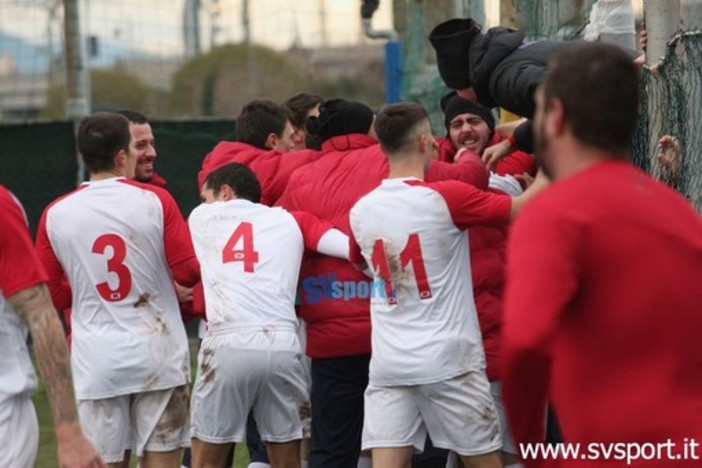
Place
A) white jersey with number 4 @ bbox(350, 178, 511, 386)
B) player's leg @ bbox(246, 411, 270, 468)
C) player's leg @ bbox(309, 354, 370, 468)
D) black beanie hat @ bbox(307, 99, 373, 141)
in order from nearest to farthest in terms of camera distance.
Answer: white jersey with number 4 @ bbox(350, 178, 511, 386) → player's leg @ bbox(309, 354, 370, 468) → black beanie hat @ bbox(307, 99, 373, 141) → player's leg @ bbox(246, 411, 270, 468)

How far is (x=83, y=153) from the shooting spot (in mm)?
7836

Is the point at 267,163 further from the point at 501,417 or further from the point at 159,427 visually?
the point at 501,417

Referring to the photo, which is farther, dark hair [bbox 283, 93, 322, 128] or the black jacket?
dark hair [bbox 283, 93, 322, 128]

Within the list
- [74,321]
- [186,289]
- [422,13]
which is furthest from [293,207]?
[422,13]

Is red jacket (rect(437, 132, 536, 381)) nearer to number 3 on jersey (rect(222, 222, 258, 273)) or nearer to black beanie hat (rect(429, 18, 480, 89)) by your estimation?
black beanie hat (rect(429, 18, 480, 89))

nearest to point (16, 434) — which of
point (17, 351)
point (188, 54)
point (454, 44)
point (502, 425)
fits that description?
point (17, 351)

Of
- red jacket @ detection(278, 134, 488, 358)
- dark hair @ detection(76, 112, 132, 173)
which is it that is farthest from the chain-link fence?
dark hair @ detection(76, 112, 132, 173)

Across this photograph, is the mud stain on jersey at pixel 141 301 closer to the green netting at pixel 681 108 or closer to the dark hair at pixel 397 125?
the dark hair at pixel 397 125

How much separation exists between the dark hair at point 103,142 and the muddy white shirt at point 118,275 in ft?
0.35

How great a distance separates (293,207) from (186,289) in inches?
27.2

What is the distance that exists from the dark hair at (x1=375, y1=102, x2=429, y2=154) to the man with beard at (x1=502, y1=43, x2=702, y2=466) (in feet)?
11.0

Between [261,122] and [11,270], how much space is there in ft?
12.8

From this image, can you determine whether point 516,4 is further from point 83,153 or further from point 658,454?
point 658,454

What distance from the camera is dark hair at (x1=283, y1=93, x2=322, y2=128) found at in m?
9.43
